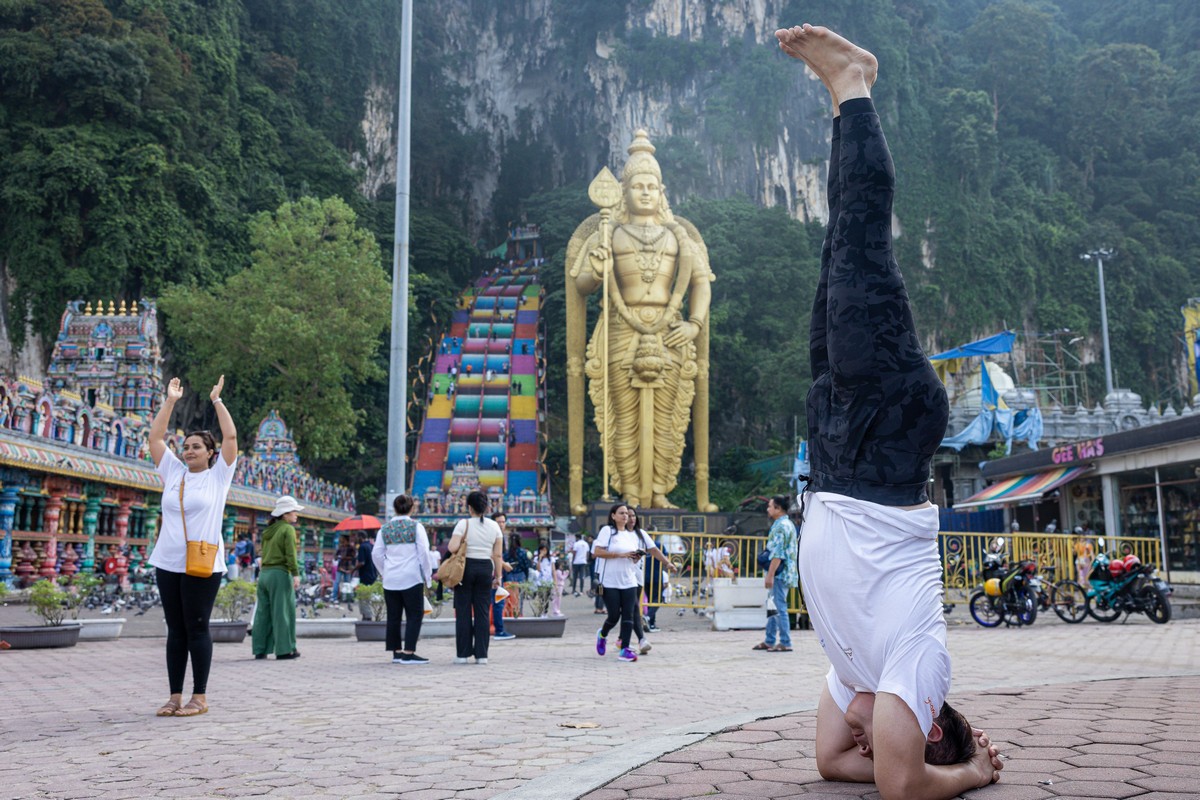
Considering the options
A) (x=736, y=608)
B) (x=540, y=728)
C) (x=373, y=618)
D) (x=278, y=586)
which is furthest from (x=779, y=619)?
(x=540, y=728)

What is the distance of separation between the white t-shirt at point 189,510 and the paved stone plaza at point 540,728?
71 centimetres

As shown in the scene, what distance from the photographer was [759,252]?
39062 mm

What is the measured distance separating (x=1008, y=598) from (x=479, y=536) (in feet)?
22.2

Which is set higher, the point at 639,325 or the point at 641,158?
the point at 641,158

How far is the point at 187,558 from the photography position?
468cm

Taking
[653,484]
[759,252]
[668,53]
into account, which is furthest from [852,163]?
[668,53]

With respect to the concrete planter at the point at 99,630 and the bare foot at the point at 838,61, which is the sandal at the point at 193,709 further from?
the concrete planter at the point at 99,630

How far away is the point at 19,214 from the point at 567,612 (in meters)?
17.6

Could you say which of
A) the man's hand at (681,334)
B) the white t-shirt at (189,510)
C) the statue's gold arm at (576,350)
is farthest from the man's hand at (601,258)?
the white t-shirt at (189,510)

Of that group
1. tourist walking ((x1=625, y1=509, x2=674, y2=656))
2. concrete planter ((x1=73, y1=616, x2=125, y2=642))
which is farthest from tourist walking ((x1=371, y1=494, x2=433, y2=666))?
concrete planter ((x1=73, y1=616, x2=125, y2=642))

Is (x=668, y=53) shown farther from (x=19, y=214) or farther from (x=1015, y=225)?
(x=19, y=214)

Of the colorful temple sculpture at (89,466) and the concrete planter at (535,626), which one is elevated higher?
the colorful temple sculpture at (89,466)

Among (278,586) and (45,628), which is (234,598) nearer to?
(45,628)

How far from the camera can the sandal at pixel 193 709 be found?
476cm
